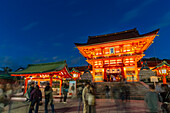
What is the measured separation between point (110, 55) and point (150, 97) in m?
18.0

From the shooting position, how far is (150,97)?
430 centimetres

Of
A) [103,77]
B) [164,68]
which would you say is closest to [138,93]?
[164,68]

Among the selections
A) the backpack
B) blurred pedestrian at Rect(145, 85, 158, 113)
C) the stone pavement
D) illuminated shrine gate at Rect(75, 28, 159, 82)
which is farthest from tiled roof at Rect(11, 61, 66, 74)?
the backpack

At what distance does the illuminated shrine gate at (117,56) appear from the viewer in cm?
2017

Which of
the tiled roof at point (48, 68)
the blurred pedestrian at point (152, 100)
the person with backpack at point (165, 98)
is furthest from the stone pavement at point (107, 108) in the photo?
the tiled roof at point (48, 68)

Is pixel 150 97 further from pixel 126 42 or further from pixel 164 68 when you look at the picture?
pixel 126 42

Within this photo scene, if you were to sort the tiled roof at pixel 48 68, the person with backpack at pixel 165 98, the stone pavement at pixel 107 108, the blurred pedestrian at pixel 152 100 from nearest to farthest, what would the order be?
1. the person with backpack at pixel 165 98
2. the blurred pedestrian at pixel 152 100
3. the stone pavement at pixel 107 108
4. the tiled roof at pixel 48 68

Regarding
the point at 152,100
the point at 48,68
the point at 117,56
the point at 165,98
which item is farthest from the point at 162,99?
the point at 117,56

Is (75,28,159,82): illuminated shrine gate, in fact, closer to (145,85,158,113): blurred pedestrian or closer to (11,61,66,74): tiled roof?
(11,61,66,74): tiled roof

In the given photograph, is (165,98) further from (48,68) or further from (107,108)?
(48,68)

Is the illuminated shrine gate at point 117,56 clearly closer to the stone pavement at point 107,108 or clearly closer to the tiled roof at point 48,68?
the tiled roof at point 48,68

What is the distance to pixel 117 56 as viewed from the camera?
69.3 feet

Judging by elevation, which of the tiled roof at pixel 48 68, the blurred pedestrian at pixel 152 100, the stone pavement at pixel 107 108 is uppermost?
the tiled roof at pixel 48 68

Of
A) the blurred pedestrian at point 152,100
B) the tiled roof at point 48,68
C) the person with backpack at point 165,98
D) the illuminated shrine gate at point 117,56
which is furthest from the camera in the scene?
the illuminated shrine gate at point 117,56
